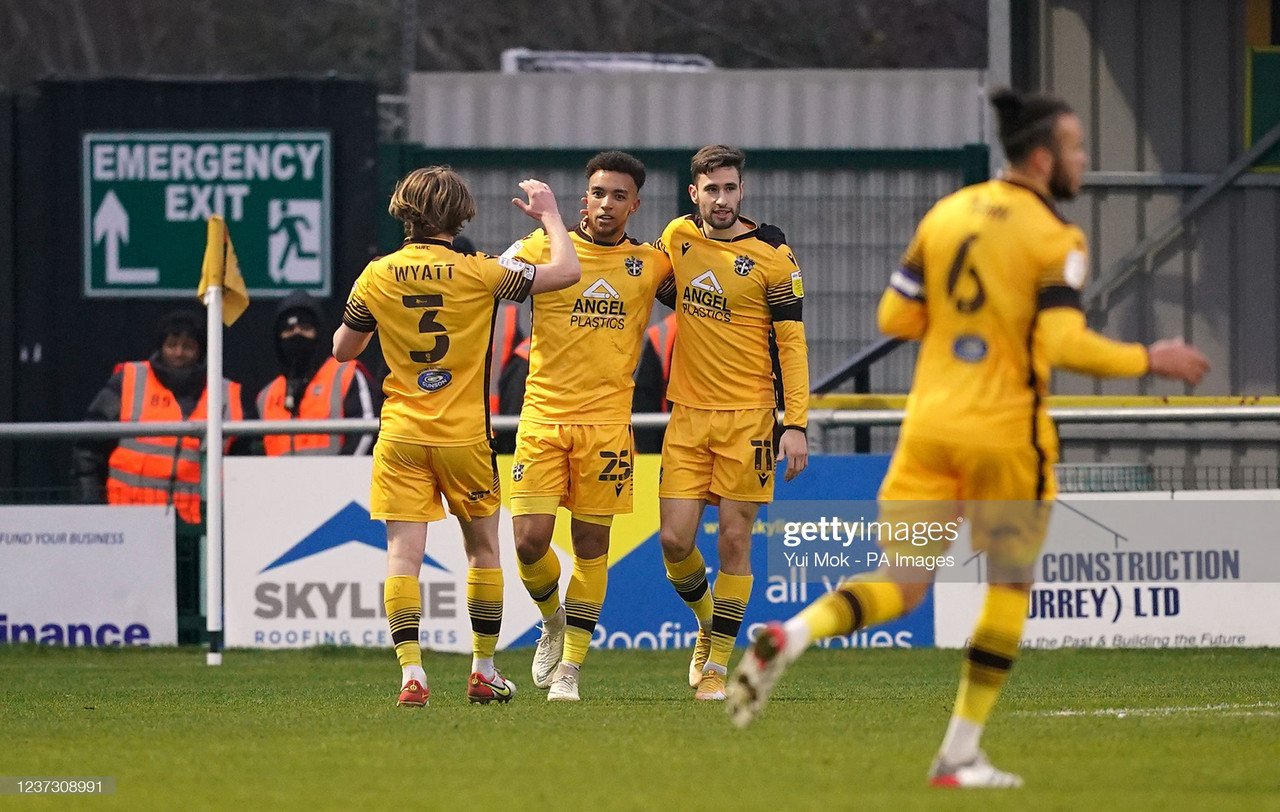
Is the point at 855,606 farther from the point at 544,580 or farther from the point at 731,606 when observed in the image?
the point at 544,580

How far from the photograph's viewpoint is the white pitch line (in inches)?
338

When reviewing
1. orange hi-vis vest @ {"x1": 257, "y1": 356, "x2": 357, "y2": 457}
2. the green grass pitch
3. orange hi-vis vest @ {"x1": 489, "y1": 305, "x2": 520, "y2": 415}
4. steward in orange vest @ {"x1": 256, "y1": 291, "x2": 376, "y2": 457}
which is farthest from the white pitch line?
orange hi-vis vest @ {"x1": 489, "y1": 305, "x2": 520, "y2": 415}

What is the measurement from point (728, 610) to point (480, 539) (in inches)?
48.1

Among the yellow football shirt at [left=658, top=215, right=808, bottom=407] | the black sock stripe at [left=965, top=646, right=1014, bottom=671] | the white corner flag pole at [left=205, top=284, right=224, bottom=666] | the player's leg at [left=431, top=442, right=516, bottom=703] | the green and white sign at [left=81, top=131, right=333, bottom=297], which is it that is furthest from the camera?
the green and white sign at [left=81, top=131, right=333, bottom=297]

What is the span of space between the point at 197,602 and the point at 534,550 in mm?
4235

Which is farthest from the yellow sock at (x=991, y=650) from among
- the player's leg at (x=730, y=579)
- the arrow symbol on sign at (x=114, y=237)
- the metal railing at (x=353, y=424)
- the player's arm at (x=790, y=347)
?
the arrow symbol on sign at (x=114, y=237)

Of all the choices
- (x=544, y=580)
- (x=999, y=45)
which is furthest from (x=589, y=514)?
(x=999, y=45)

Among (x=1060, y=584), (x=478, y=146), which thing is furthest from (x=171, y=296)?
(x=1060, y=584)

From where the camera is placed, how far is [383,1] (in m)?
37.6

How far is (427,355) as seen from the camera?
8.97 meters

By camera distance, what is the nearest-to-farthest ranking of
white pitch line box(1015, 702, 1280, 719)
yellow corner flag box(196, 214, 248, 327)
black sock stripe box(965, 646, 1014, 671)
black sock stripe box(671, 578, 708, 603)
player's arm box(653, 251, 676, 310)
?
black sock stripe box(965, 646, 1014, 671)
white pitch line box(1015, 702, 1280, 719)
player's arm box(653, 251, 676, 310)
black sock stripe box(671, 578, 708, 603)
yellow corner flag box(196, 214, 248, 327)

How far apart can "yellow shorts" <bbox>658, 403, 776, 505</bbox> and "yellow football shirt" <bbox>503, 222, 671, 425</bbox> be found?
0.30m

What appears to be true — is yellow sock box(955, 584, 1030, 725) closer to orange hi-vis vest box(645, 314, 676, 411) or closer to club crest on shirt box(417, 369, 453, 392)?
club crest on shirt box(417, 369, 453, 392)

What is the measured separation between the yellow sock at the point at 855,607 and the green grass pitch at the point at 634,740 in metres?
0.45
